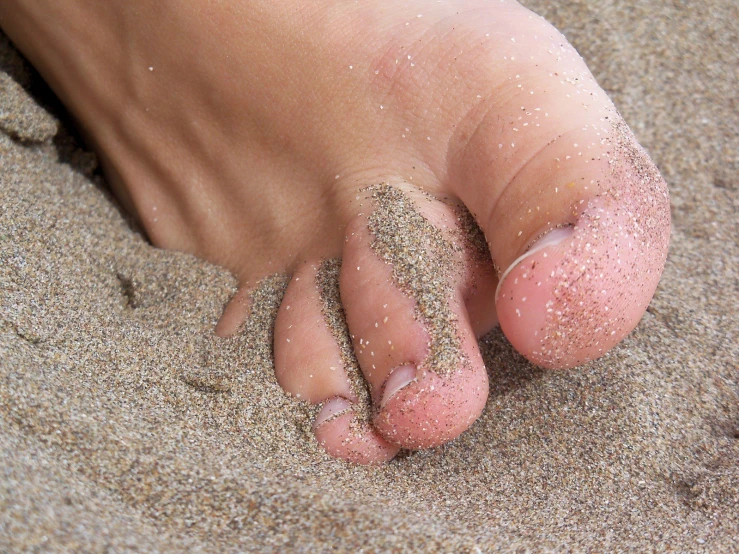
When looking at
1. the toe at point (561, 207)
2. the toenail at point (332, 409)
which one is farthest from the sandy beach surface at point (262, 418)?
the toe at point (561, 207)

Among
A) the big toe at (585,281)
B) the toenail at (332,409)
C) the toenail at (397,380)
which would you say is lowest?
the toenail at (332,409)

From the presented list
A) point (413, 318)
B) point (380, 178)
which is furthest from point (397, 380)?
point (380, 178)

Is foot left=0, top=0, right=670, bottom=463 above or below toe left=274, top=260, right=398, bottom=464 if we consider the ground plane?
above

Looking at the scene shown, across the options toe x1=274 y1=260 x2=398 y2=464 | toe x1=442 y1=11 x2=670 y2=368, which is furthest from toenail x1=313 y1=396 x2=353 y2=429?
toe x1=442 y1=11 x2=670 y2=368

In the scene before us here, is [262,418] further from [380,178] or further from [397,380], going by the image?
[380,178]

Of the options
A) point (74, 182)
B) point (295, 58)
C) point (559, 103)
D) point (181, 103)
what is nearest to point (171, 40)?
point (181, 103)

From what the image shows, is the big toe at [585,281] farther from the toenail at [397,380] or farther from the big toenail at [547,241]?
the toenail at [397,380]

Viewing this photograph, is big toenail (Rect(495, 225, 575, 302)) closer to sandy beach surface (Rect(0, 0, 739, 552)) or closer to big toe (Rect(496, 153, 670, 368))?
big toe (Rect(496, 153, 670, 368))

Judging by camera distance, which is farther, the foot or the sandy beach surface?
the foot
